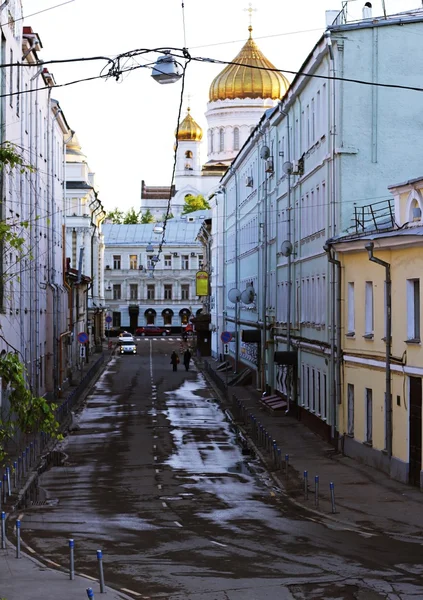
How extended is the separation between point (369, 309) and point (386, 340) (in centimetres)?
252

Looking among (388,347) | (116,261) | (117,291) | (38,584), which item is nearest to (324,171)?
(388,347)

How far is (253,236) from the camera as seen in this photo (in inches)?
2264

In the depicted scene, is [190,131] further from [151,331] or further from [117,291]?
[151,331]

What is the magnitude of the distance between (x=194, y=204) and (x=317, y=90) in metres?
121

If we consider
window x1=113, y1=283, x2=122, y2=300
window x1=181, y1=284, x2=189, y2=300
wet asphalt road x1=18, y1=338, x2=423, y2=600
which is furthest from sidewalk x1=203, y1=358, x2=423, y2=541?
window x1=113, y1=283, x2=122, y2=300

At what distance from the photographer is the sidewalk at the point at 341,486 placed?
67.4 feet

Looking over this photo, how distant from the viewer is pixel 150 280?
5148 inches

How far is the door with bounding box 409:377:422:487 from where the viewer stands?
2419 cm

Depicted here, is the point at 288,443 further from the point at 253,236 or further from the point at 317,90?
the point at 253,236

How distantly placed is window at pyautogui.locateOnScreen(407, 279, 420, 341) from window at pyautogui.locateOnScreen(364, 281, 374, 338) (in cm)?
318

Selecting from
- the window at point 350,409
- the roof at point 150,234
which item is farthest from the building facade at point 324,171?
the roof at point 150,234

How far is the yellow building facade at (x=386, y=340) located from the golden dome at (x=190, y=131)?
129916 mm

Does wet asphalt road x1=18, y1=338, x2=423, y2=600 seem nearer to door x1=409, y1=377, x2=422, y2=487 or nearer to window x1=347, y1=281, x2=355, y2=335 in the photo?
door x1=409, y1=377, x2=422, y2=487

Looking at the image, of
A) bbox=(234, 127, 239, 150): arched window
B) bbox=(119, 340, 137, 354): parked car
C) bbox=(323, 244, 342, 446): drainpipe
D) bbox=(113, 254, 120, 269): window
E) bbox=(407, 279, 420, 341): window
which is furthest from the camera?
bbox=(113, 254, 120, 269): window
